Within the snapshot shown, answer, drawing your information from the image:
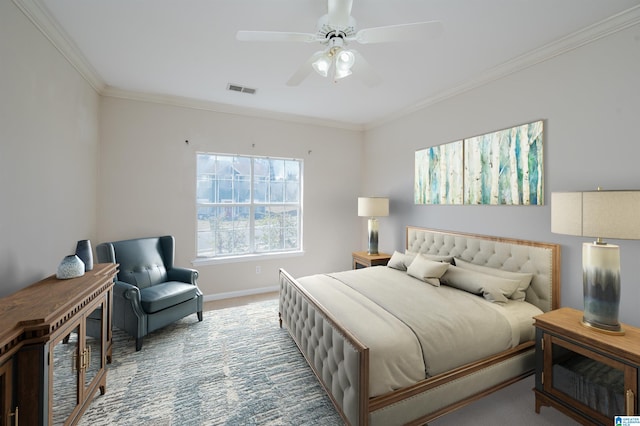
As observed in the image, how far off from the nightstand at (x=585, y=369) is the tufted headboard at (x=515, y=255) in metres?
0.44

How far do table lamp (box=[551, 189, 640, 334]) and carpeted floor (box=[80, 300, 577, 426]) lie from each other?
0.80 m

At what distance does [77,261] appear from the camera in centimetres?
197

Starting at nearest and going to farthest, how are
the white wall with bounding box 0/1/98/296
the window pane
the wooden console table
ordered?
the wooden console table < the white wall with bounding box 0/1/98/296 < the window pane

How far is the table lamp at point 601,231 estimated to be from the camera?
1.60m

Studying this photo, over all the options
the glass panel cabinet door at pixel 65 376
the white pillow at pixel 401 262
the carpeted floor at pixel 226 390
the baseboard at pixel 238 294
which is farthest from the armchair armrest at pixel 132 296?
the white pillow at pixel 401 262

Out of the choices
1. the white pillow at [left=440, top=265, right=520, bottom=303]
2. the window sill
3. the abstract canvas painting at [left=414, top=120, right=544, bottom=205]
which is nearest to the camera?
the white pillow at [left=440, top=265, right=520, bottom=303]

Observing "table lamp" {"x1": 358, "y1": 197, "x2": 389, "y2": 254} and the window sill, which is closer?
the window sill

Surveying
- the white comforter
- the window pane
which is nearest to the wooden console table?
the white comforter

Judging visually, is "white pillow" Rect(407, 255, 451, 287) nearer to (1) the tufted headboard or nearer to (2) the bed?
(2) the bed

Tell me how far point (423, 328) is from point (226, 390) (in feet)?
5.19

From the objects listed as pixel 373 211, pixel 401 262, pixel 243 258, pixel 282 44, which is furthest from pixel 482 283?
pixel 243 258

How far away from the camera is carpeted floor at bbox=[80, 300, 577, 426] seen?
6.07 feet

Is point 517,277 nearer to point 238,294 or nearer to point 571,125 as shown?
point 571,125

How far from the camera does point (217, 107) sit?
13.0 ft
